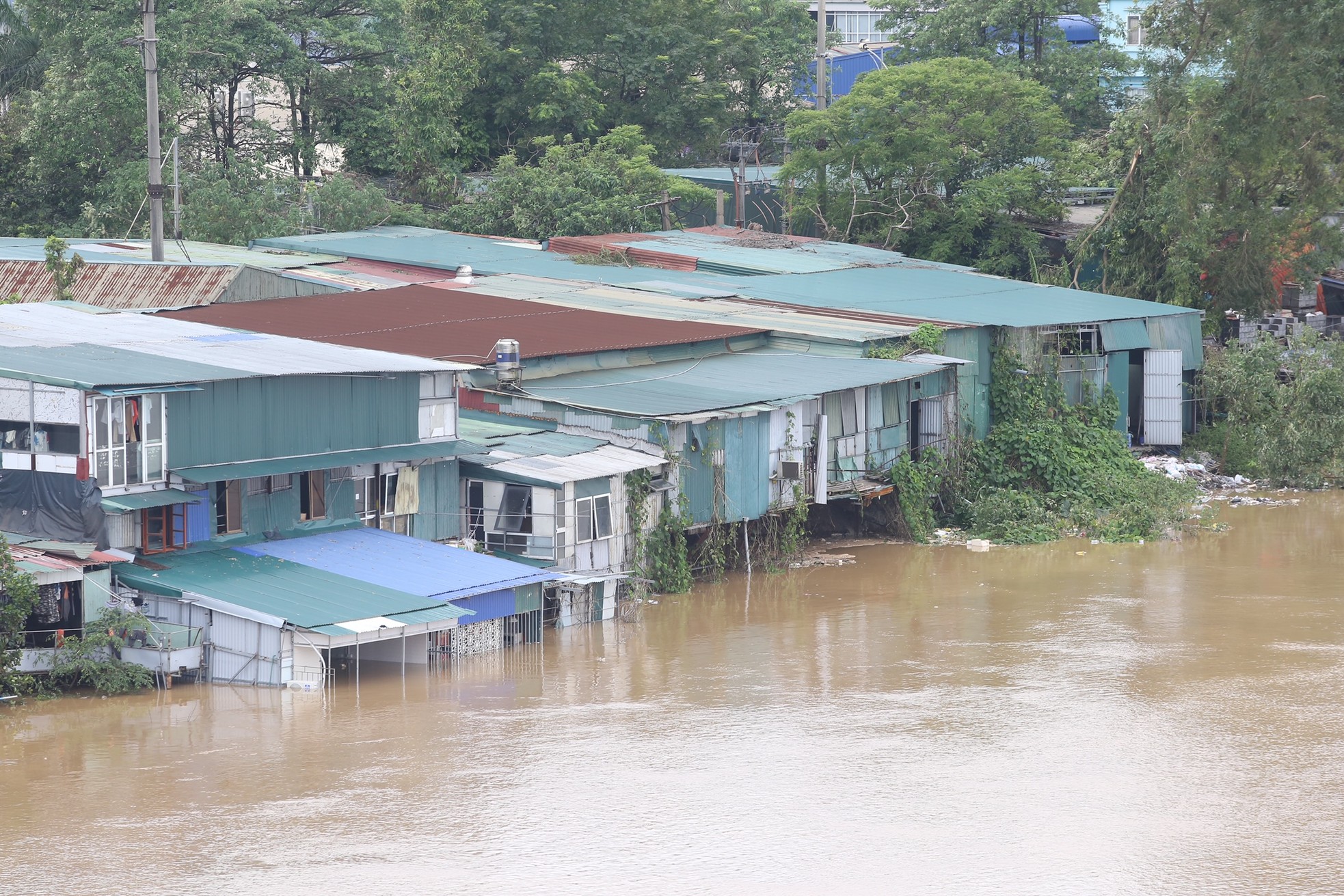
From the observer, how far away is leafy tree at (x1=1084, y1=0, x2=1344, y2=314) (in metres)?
34.6

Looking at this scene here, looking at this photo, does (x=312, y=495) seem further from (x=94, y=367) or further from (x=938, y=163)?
(x=938, y=163)

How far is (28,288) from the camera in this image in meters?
31.0

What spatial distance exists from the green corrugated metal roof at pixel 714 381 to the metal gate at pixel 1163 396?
285 inches

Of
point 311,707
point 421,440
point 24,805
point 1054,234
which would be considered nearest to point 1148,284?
point 1054,234

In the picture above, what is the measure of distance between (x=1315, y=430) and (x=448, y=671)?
20.3 meters

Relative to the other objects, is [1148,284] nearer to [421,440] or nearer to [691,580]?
[691,580]

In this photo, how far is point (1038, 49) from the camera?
49.5 m

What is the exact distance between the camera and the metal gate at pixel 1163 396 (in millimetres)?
34000

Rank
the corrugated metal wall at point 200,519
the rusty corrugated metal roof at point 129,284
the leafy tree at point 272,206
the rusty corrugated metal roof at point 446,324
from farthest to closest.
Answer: the leafy tree at point 272,206 → the rusty corrugated metal roof at point 129,284 → the rusty corrugated metal roof at point 446,324 → the corrugated metal wall at point 200,519

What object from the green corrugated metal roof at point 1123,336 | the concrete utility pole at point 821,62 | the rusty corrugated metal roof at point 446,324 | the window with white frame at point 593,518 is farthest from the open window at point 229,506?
the concrete utility pole at point 821,62

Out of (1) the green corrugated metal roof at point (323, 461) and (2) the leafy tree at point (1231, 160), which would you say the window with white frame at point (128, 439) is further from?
(2) the leafy tree at point (1231, 160)

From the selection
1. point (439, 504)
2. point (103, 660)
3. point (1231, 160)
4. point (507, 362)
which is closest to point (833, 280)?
point (1231, 160)

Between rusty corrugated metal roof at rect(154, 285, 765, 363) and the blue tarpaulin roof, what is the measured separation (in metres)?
4.11

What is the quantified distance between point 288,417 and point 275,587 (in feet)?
8.15
